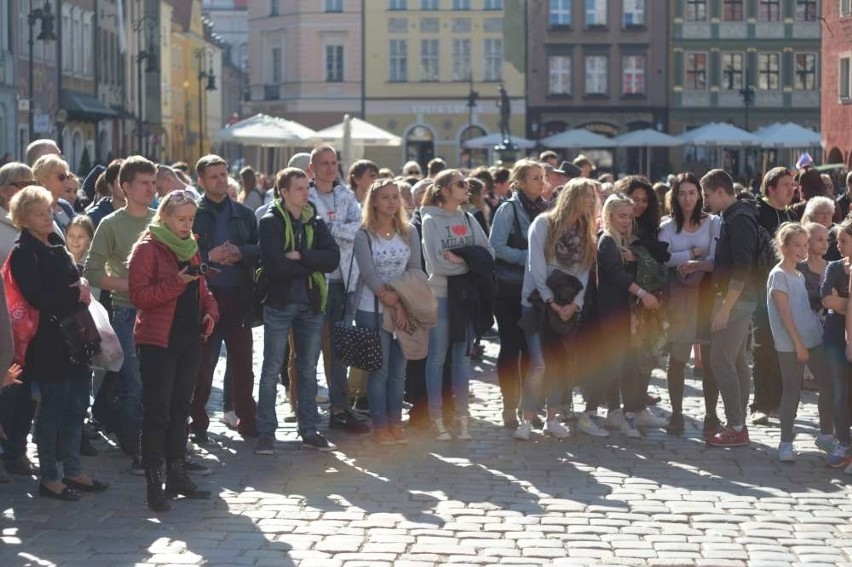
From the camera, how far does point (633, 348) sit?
1193 cm

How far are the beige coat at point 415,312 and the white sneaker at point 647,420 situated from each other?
1.73 m

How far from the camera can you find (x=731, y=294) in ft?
36.9

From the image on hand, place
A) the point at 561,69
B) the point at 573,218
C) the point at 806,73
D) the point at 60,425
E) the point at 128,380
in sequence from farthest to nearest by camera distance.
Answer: the point at 561,69, the point at 806,73, the point at 573,218, the point at 128,380, the point at 60,425

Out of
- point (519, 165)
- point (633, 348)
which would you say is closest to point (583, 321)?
point (633, 348)

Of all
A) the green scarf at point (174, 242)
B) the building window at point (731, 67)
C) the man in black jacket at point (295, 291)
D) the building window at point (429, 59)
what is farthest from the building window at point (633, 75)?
the green scarf at point (174, 242)

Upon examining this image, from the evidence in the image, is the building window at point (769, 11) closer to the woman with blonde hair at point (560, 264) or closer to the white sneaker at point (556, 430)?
the woman with blonde hair at point (560, 264)

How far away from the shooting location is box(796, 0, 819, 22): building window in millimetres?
70312

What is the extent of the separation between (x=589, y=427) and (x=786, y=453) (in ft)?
5.52

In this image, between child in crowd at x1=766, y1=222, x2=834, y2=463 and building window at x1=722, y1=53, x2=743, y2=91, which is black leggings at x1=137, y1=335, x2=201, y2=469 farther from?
building window at x1=722, y1=53, x2=743, y2=91

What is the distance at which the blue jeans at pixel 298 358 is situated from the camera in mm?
11289

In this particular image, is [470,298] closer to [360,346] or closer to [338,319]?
[360,346]

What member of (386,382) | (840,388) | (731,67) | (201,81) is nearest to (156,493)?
(386,382)

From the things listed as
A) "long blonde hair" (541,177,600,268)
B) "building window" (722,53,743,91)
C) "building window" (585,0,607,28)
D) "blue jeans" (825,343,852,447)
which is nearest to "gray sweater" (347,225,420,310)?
"long blonde hair" (541,177,600,268)

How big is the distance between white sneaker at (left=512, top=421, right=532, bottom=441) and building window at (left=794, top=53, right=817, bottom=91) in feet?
203
